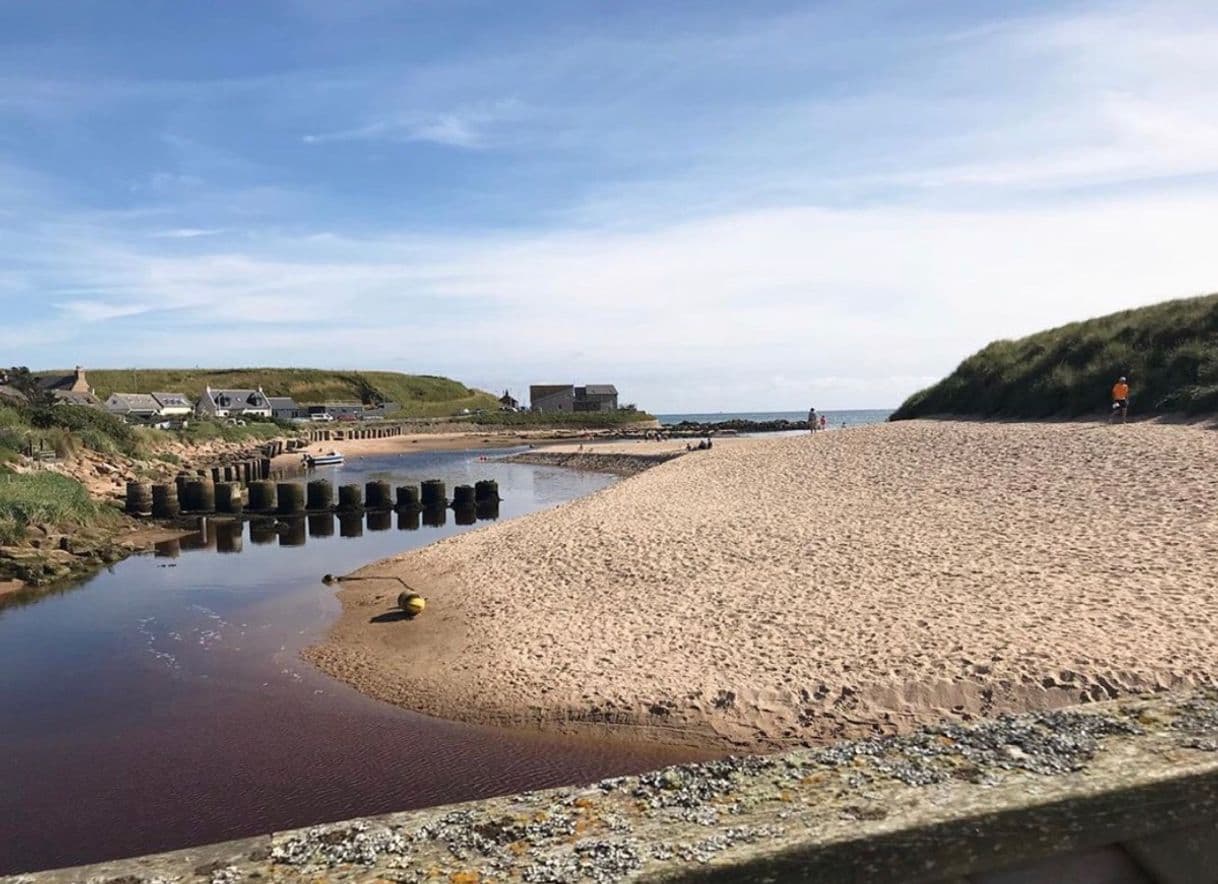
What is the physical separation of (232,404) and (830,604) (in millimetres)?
100009

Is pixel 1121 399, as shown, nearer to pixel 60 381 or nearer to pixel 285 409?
pixel 60 381

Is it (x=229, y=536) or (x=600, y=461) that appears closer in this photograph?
(x=229, y=536)

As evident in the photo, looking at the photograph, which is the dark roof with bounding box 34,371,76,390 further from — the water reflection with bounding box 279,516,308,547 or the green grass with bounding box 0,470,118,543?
the water reflection with bounding box 279,516,308,547

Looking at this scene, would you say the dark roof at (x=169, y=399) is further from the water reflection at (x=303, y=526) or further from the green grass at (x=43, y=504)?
the water reflection at (x=303, y=526)

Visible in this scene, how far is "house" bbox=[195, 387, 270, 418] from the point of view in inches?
3629

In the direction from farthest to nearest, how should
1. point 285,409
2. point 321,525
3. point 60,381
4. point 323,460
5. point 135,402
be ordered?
1. point 285,409
2. point 60,381
3. point 135,402
4. point 323,460
5. point 321,525

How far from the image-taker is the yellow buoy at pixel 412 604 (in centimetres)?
1360

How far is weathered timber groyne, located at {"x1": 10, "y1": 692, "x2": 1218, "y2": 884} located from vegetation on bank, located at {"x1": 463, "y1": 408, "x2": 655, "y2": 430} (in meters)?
95.4

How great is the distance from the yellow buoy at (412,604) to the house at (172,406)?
266 feet

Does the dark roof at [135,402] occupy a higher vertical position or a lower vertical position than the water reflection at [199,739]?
higher

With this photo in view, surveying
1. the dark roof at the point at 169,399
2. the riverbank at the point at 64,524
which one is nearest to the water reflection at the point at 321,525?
the riverbank at the point at 64,524

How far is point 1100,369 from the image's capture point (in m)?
25.4

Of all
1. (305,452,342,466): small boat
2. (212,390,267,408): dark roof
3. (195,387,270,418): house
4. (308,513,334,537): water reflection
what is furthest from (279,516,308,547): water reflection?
(212,390,267,408): dark roof

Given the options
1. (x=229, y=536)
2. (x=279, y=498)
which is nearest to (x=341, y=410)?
(x=279, y=498)
